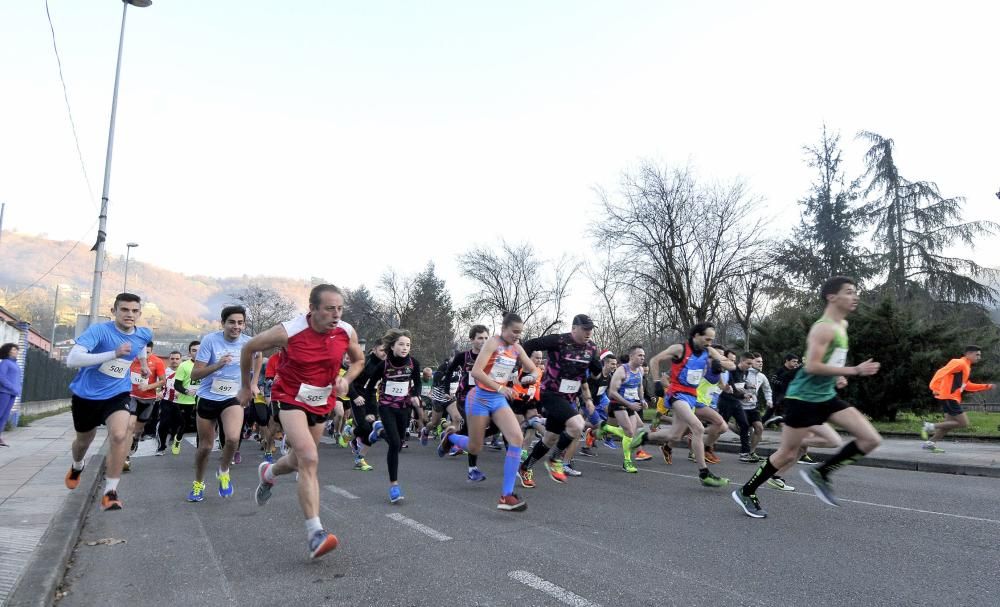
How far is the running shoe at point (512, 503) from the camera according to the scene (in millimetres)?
6496

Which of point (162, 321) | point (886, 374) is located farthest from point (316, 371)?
point (162, 321)

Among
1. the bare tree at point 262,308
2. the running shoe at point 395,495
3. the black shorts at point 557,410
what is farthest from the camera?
the bare tree at point 262,308

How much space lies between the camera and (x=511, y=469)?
22.2ft

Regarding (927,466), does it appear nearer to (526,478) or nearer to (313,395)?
(526,478)

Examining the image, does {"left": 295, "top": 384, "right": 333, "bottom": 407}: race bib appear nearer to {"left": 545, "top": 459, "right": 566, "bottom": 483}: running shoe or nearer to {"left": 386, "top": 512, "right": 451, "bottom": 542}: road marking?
{"left": 386, "top": 512, "right": 451, "bottom": 542}: road marking

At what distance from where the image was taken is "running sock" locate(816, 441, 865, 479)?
5703 mm

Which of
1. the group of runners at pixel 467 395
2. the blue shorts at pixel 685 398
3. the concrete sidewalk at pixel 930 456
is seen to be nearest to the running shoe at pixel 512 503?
the group of runners at pixel 467 395

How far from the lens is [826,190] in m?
34.0

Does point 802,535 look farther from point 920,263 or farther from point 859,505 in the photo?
point 920,263

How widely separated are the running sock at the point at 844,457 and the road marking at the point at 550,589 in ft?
9.79

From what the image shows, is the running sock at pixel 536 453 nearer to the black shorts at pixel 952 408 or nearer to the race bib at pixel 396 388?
the race bib at pixel 396 388

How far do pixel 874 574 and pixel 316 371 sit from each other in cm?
409

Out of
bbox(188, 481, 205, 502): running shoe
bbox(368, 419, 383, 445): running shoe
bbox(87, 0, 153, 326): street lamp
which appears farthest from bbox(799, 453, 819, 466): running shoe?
bbox(87, 0, 153, 326): street lamp

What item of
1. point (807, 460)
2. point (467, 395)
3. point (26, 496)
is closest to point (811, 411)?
point (467, 395)
